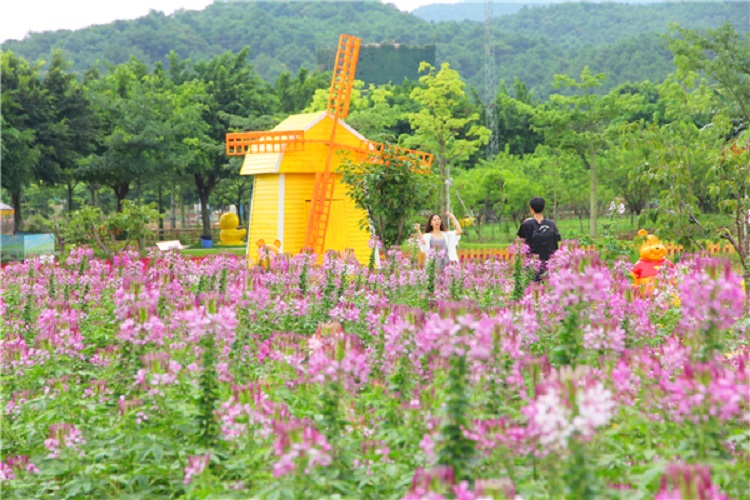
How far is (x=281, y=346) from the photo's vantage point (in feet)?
17.9

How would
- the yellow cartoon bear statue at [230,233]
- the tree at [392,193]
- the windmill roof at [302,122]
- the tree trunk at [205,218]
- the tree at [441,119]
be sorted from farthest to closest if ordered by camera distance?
the tree trunk at [205,218]
the yellow cartoon bear statue at [230,233]
the tree at [441,119]
the windmill roof at [302,122]
the tree at [392,193]

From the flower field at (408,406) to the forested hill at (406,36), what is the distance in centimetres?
8301

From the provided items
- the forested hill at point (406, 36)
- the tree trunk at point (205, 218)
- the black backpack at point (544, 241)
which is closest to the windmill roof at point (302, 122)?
the black backpack at point (544, 241)

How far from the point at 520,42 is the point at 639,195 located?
89077mm

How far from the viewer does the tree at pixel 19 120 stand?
31000 millimetres

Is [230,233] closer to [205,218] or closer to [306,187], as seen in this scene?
[205,218]

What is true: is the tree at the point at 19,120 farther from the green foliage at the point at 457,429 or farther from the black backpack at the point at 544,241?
the green foliage at the point at 457,429

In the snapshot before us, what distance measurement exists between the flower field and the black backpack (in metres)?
3.98

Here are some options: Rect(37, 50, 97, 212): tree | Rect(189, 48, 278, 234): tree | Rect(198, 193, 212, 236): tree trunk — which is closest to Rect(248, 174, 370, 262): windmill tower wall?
Rect(37, 50, 97, 212): tree

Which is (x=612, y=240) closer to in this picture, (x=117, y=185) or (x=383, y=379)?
(x=383, y=379)

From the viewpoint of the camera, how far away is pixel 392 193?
15023 millimetres

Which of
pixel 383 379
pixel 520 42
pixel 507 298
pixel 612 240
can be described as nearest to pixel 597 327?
pixel 383 379

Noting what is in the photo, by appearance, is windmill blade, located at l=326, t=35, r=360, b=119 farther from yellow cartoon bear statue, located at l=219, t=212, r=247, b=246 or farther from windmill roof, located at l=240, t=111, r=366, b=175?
yellow cartoon bear statue, located at l=219, t=212, r=247, b=246

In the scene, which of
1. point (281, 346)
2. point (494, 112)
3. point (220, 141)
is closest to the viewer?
point (281, 346)
